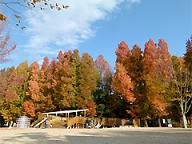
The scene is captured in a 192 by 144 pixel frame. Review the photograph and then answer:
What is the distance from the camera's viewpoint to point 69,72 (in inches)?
1476

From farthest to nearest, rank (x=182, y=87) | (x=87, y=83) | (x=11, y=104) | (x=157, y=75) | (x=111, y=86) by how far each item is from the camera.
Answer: (x=11, y=104) → (x=87, y=83) → (x=111, y=86) → (x=157, y=75) → (x=182, y=87)

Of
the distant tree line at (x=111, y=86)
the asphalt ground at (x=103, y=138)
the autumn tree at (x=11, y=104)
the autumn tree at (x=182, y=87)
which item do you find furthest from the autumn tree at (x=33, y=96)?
the asphalt ground at (x=103, y=138)

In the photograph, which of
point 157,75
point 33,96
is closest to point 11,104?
point 33,96

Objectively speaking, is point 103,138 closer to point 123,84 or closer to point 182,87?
point 182,87

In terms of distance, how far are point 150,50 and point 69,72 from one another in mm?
10903

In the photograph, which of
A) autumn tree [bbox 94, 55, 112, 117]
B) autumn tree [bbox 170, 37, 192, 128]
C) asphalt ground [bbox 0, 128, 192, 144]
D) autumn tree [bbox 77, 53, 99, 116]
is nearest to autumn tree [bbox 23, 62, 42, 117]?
autumn tree [bbox 77, 53, 99, 116]

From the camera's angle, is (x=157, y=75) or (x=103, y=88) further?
(x=103, y=88)

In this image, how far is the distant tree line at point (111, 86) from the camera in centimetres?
3031

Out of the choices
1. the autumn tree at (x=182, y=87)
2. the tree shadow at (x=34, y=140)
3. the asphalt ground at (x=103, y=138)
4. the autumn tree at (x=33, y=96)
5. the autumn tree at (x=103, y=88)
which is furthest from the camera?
the autumn tree at (x=33, y=96)

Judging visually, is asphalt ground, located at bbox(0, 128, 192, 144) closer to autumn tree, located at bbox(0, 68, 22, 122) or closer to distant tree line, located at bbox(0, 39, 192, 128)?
distant tree line, located at bbox(0, 39, 192, 128)

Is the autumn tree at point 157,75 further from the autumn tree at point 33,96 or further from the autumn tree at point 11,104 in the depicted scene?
the autumn tree at point 11,104

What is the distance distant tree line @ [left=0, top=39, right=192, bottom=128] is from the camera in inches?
1193

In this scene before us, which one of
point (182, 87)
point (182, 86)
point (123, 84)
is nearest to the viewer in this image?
point (182, 86)

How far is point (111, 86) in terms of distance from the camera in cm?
3700
